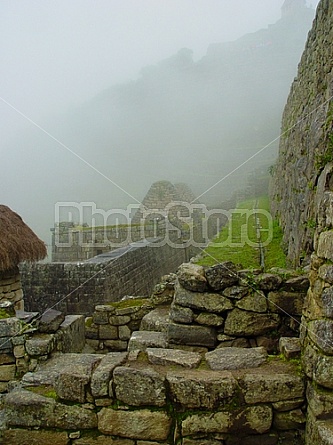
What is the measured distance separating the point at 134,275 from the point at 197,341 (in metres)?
6.99

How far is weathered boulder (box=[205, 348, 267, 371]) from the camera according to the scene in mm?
3502

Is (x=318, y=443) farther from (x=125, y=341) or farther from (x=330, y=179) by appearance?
(x=125, y=341)

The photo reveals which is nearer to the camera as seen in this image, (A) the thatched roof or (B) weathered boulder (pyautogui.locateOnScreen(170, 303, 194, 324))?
(B) weathered boulder (pyautogui.locateOnScreen(170, 303, 194, 324))

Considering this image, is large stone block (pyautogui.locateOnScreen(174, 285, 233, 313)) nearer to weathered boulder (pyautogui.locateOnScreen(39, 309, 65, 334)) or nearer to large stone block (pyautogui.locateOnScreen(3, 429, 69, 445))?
large stone block (pyautogui.locateOnScreen(3, 429, 69, 445))

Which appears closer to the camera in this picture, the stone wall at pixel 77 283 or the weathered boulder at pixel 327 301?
the weathered boulder at pixel 327 301

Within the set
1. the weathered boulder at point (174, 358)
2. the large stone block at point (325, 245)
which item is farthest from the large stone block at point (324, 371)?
the weathered boulder at point (174, 358)

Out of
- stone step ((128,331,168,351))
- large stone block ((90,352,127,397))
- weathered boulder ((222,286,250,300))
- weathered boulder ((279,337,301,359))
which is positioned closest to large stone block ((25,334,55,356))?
stone step ((128,331,168,351))

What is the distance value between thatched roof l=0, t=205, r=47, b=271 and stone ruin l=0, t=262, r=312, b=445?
2.99 metres

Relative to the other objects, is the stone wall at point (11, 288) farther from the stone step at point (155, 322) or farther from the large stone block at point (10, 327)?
the stone step at point (155, 322)

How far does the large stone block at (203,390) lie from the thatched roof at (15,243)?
4268mm

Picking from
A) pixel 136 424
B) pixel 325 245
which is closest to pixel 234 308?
pixel 325 245

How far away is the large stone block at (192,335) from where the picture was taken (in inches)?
163

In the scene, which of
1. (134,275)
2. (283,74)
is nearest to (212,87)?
(283,74)

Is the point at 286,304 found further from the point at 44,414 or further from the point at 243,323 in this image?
the point at 44,414
